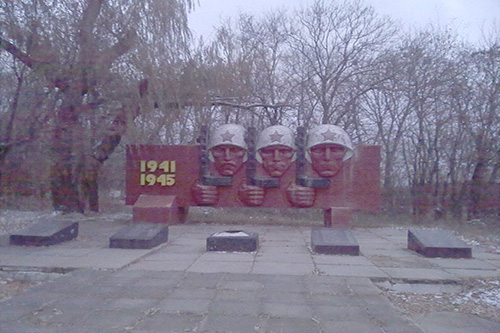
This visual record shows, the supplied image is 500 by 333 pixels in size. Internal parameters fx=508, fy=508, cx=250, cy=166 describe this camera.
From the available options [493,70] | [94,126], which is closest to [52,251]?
[94,126]

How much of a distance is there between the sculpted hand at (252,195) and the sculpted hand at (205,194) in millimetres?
872

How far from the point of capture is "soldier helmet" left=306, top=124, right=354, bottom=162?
49.7ft

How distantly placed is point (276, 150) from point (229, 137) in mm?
1493

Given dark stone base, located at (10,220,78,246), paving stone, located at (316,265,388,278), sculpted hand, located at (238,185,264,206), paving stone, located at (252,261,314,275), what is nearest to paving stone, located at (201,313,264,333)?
paving stone, located at (252,261,314,275)

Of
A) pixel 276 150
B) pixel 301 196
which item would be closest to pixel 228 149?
pixel 276 150

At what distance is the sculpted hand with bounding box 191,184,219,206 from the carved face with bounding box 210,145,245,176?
2.05 feet

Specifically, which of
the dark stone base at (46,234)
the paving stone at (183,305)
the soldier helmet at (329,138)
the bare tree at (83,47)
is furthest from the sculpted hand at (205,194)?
the paving stone at (183,305)

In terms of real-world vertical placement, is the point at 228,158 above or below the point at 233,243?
above

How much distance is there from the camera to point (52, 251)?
10.5 metres

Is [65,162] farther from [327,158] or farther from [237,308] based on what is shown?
[237,308]

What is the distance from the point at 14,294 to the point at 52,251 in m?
3.30

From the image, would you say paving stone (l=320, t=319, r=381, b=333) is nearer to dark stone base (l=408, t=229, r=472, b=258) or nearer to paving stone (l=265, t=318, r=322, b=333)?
paving stone (l=265, t=318, r=322, b=333)

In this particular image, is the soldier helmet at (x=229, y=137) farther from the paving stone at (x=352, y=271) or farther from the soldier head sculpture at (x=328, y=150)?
the paving stone at (x=352, y=271)

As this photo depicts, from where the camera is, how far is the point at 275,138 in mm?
15344
